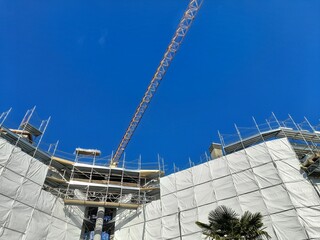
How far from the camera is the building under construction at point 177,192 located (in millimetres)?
19405

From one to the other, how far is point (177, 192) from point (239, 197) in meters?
6.11

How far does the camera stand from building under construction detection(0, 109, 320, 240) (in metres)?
19.4

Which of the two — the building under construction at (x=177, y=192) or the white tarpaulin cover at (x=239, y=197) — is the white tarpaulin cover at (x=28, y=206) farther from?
the white tarpaulin cover at (x=239, y=197)

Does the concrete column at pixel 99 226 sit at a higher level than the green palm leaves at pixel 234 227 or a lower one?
higher

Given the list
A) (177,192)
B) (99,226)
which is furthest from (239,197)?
(99,226)

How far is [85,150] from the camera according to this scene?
34.9 metres

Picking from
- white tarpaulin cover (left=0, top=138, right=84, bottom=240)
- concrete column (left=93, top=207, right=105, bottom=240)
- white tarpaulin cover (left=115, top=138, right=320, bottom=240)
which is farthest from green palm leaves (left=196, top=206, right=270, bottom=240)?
white tarpaulin cover (left=0, top=138, right=84, bottom=240)

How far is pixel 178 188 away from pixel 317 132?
47.4 feet

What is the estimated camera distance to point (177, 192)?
24.9 m

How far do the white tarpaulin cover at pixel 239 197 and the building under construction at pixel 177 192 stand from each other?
0.07m

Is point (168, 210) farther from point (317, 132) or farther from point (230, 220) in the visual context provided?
point (317, 132)

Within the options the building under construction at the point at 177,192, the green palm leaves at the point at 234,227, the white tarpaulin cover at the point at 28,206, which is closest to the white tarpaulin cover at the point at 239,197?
the building under construction at the point at 177,192

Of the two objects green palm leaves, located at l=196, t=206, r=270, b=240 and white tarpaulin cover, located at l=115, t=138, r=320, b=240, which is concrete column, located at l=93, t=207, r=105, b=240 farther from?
green palm leaves, located at l=196, t=206, r=270, b=240

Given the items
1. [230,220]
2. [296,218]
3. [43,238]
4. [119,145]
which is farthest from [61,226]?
[119,145]
